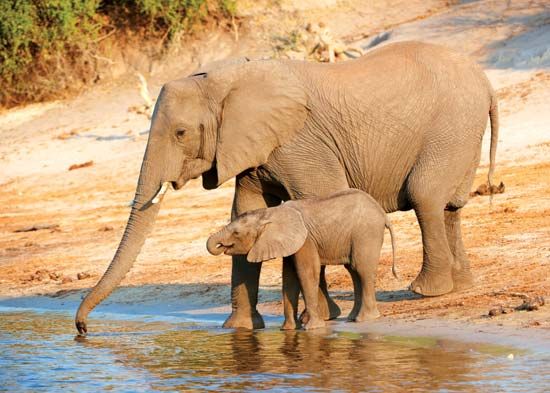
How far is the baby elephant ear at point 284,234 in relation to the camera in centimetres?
882

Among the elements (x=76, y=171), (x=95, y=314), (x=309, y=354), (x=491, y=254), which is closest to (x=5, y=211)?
(x=76, y=171)

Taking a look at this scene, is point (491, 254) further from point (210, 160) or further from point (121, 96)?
point (121, 96)

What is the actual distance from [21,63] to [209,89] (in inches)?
692

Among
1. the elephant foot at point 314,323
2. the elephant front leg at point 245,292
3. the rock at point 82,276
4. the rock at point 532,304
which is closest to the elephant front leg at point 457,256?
the rock at point 532,304

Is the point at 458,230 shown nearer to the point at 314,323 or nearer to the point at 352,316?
the point at 352,316

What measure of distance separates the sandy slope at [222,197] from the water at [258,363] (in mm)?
764

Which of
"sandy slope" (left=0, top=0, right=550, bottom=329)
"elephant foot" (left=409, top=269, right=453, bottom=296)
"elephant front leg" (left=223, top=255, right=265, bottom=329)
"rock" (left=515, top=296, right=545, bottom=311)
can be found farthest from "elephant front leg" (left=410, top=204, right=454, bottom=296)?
"elephant front leg" (left=223, top=255, right=265, bottom=329)

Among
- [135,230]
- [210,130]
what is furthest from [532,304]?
[135,230]

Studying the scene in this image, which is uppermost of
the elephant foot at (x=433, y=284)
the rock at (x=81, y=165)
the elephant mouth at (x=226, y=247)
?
the elephant mouth at (x=226, y=247)

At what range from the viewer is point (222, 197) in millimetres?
15414

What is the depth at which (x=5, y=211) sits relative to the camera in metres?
17.2

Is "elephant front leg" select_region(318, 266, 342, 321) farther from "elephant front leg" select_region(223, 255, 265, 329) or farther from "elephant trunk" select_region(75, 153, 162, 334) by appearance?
"elephant trunk" select_region(75, 153, 162, 334)

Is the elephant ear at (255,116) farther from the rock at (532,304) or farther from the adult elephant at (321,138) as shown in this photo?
the rock at (532,304)

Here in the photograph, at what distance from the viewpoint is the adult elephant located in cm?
883
